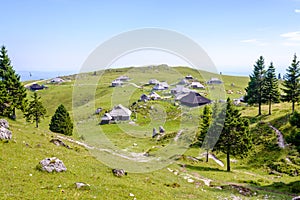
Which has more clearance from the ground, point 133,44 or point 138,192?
point 133,44

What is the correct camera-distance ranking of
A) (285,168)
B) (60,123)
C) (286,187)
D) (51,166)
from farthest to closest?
(60,123), (285,168), (286,187), (51,166)

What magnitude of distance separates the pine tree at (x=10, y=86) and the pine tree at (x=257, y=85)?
61691 millimetres

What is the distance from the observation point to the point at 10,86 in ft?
198

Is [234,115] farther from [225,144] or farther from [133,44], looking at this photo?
[133,44]

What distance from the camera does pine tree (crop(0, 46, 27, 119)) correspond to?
5932 cm

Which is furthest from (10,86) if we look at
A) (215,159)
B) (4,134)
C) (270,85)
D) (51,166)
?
(270,85)

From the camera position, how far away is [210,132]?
5247 cm

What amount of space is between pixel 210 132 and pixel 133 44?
1243 inches

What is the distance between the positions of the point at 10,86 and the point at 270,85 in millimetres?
67355

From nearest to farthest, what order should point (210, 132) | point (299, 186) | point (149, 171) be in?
point (149, 171), point (299, 186), point (210, 132)

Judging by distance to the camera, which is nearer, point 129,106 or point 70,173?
point 70,173

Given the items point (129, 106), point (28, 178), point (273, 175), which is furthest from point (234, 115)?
point (129, 106)

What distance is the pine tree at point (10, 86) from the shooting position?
59316mm

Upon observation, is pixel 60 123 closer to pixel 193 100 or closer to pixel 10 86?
pixel 10 86
